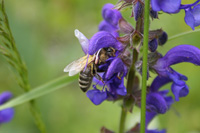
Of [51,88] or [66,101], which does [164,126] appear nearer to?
[66,101]

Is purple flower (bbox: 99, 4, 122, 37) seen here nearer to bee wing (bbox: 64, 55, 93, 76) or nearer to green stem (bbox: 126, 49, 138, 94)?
green stem (bbox: 126, 49, 138, 94)

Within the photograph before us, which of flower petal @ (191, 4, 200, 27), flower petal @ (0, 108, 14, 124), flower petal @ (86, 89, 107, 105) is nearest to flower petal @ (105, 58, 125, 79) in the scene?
flower petal @ (86, 89, 107, 105)

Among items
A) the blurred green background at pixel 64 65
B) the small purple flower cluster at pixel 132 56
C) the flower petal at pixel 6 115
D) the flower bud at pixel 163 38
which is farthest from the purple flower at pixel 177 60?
the flower petal at pixel 6 115

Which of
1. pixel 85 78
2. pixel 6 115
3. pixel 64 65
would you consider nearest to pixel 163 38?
pixel 85 78

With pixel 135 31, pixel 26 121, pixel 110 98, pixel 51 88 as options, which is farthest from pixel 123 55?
pixel 26 121

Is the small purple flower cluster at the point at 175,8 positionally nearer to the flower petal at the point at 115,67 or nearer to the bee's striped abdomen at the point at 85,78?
the flower petal at the point at 115,67

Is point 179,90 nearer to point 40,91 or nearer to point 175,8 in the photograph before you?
point 175,8

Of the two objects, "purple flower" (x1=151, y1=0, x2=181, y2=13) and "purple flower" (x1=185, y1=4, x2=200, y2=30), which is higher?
"purple flower" (x1=151, y1=0, x2=181, y2=13)
